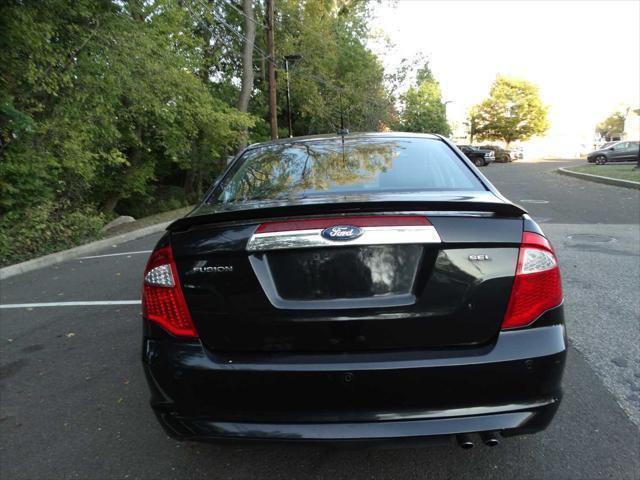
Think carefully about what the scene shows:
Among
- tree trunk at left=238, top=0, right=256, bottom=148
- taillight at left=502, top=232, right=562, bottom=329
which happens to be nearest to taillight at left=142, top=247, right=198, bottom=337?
taillight at left=502, top=232, right=562, bottom=329

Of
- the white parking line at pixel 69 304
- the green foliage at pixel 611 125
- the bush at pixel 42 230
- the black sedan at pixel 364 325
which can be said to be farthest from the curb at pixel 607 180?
the green foliage at pixel 611 125

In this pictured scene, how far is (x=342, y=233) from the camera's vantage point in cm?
199

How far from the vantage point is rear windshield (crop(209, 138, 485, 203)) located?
8.60 ft

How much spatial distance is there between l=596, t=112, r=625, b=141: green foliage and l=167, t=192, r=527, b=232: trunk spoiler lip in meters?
110

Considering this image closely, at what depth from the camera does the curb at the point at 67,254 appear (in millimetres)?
7688

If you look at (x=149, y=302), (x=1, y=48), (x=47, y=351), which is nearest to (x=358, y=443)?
(x=149, y=302)

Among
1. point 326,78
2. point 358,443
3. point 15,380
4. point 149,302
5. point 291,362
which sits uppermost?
point 326,78

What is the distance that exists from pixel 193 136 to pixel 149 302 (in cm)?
1513

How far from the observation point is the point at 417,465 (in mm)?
2518

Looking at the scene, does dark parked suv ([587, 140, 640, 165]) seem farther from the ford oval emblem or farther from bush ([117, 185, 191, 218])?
the ford oval emblem

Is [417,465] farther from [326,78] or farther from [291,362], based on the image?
[326,78]

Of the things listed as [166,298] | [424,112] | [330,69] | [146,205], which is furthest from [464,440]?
[424,112]

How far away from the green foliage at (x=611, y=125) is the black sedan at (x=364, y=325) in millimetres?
109806

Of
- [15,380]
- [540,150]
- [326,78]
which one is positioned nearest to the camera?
[15,380]
